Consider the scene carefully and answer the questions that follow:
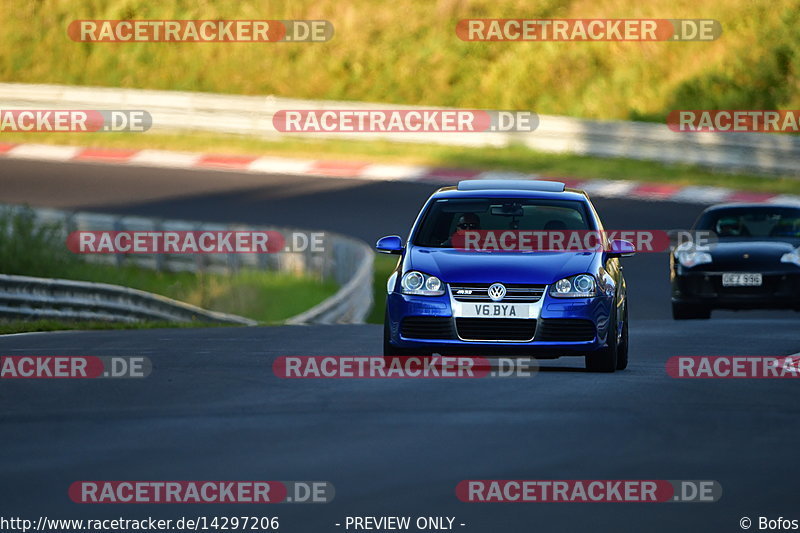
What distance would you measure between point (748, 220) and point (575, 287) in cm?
827

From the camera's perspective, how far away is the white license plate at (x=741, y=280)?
18.9 metres

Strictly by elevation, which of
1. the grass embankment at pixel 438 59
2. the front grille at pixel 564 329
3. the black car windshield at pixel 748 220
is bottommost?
the front grille at pixel 564 329

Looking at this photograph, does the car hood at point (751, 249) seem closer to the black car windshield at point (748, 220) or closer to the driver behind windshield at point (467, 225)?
the black car windshield at point (748, 220)

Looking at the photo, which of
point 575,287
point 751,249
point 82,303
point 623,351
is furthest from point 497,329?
point 82,303

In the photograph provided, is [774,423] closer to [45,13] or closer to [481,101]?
[481,101]

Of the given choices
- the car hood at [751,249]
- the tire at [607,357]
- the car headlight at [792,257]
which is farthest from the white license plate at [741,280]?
the tire at [607,357]

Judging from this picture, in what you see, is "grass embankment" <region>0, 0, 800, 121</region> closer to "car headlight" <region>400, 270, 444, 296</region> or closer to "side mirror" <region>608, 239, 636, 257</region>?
"side mirror" <region>608, 239, 636, 257</region>

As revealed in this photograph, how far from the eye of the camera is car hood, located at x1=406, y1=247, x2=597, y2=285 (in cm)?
1180

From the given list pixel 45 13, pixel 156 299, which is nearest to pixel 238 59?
pixel 45 13

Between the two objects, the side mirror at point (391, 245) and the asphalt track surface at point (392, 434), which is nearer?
the asphalt track surface at point (392, 434)

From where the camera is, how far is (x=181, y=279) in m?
26.4

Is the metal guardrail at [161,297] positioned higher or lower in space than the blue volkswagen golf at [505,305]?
higher

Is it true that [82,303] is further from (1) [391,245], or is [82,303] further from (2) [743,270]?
(2) [743,270]

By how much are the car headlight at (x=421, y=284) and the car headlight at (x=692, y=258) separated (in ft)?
25.6
